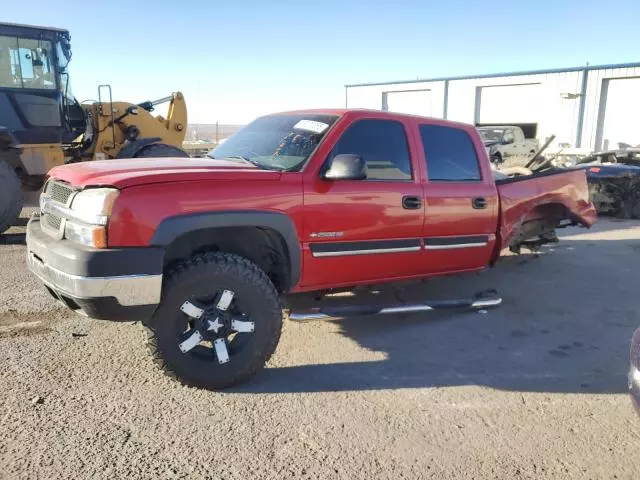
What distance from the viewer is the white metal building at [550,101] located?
87.0 feet

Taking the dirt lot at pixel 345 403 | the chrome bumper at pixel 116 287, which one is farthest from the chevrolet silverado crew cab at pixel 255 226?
the dirt lot at pixel 345 403

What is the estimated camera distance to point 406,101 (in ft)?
122

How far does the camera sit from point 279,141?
441cm

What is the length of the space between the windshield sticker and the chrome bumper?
177 cm

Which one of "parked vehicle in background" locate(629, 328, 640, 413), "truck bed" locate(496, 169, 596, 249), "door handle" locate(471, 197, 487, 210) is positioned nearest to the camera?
"parked vehicle in background" locate(629, 328, 640, 413)

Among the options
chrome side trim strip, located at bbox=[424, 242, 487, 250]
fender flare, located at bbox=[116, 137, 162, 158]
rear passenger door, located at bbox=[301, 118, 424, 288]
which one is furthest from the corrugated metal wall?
rear passenger door, located at bbox=[301, 118, 424, 288]

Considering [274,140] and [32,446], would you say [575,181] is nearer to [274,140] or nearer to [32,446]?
[274,140]

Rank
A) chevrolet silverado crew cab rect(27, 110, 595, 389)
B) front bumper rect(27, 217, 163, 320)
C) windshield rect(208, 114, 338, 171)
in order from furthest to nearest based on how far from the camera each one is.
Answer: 1. windshield rect(208, 114, 338, 171)
2. chevrolet silverado crew cab rect(27, 110, 595, 389)
3. front bumper rect(27, 217, 163, 320)

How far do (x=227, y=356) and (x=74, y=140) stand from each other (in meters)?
7.80

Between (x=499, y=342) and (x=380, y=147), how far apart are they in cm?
194

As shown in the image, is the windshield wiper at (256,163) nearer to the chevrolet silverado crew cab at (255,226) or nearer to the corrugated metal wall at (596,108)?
the chevrolet silverado crew cab at (255,226)

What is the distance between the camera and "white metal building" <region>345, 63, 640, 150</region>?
87.0ft

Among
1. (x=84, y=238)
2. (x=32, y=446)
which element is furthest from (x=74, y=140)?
(x=32, y=446)

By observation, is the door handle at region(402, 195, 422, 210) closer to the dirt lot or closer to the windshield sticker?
the windshield sticker
